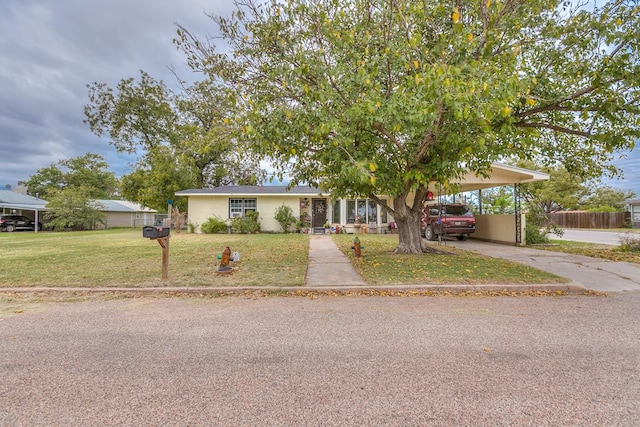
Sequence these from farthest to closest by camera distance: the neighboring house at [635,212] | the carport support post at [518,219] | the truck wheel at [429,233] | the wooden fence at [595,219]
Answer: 1. the wooden fence at [595,219]
2. the neighboring house at [635,212]
3. the truck wheel at [429,233]
4. the carport support post at [518,219]

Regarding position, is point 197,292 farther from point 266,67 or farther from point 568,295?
point 568,295

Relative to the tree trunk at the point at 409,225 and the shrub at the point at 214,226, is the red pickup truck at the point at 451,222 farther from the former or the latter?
the shrub at the point at 214,226

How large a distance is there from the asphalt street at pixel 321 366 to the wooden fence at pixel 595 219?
3415cm

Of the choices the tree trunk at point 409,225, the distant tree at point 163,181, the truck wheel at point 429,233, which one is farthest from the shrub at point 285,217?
the tree trunk at point 409,225

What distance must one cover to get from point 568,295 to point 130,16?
13161 mm

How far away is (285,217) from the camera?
1995 cm

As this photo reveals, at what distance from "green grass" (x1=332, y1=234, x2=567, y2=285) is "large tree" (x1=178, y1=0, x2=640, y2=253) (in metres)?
2.02

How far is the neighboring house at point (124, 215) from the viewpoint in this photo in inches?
1368

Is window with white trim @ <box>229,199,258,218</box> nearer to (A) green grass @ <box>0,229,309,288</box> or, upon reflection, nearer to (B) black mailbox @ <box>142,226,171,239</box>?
(A) green grass @ <box>0,229,309,288</box>

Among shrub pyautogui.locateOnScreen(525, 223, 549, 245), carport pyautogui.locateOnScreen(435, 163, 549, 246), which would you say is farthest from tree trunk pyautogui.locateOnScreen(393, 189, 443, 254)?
shrub pyautogui.locateOnScreen(525, 223, 549, 245)

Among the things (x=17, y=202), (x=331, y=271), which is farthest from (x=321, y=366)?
(x=17, y=202)

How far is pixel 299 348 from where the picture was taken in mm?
3525

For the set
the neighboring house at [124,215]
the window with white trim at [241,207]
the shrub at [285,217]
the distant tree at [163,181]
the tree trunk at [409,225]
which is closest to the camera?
the tree trunk at [409,225]

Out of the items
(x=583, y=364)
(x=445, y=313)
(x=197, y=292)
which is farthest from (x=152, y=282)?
(x=583, y=364)
